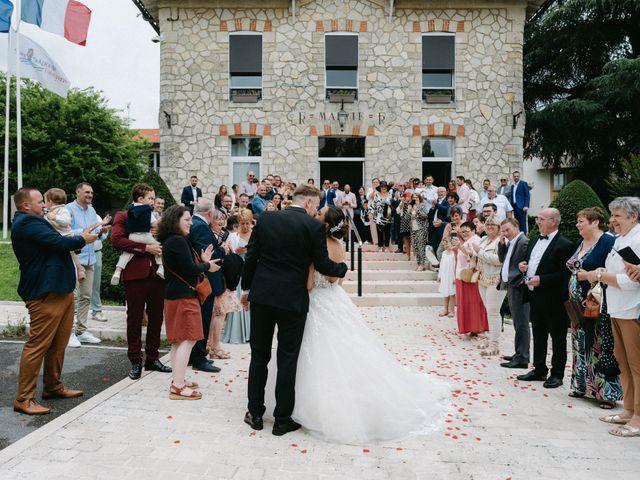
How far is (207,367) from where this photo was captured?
6543mm

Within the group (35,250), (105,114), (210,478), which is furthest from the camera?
(105,114)

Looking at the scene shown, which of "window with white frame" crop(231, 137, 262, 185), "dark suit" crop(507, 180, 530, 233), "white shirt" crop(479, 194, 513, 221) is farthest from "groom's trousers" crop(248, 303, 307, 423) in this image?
"window with white frame" crop(231, 137, 262, 185)

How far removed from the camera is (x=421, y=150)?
17203 millimetres

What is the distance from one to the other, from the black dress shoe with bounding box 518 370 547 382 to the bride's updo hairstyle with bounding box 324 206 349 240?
10.2 ft

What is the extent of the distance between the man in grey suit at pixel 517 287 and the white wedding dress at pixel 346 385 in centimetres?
226

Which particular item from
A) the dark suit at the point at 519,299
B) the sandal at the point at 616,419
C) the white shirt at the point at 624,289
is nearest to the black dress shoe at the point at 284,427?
the sandal at the point at 616,419

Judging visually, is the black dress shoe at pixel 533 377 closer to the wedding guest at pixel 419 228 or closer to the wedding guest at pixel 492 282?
the wedding guest at pixel 492 282

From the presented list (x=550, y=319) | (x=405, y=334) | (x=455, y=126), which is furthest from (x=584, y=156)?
(x=550, y=319)

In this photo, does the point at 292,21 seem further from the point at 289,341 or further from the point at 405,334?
the point at 289,341

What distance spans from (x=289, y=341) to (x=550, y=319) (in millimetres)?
3279

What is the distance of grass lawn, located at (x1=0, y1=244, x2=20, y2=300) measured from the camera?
36.9ft

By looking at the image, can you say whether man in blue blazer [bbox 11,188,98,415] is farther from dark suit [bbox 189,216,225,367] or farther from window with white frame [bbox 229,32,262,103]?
window with white frame [bbox 229,32,262,103]

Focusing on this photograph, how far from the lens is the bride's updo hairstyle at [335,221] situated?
193 inches

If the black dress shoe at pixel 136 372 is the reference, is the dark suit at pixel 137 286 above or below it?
above
